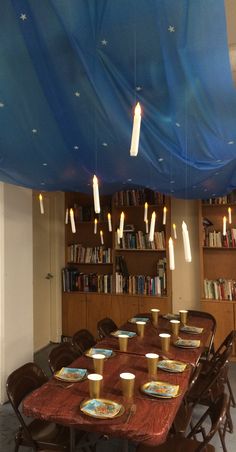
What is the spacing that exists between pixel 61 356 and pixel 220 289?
262cm

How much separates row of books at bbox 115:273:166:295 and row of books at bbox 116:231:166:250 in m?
0.45

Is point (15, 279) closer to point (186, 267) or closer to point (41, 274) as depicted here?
point (41, 274)

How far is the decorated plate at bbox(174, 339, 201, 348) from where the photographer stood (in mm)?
2789

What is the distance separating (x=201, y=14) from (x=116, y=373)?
2121 millimetres

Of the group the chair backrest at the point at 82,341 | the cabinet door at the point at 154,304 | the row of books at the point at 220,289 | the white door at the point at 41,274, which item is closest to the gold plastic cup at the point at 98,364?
the chair backrest at the point at 82,341

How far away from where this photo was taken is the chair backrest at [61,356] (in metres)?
2.65

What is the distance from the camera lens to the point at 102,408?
1.73m

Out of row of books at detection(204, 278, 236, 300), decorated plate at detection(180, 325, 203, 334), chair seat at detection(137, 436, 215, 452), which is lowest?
chair seat at detection(137, 436, 215, 452)

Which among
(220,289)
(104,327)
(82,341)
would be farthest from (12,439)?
(220,289)

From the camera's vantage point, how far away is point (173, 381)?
2.11m

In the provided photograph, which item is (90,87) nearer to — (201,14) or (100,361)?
(201,14)

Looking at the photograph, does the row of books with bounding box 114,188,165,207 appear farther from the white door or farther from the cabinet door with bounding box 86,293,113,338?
the cabinet door with bounding box 86,293,113,338

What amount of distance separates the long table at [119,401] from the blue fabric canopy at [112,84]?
158 centimetres

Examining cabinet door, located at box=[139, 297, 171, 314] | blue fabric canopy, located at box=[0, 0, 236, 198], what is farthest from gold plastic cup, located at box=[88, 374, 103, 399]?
cabinet door, located at box=[139, 297, 171, 314]
